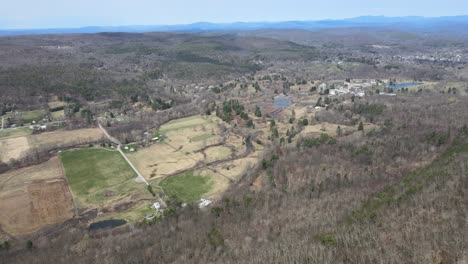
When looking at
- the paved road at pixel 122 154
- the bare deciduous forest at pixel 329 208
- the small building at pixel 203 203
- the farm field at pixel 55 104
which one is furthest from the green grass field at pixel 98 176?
the farm field at pixel 55 104

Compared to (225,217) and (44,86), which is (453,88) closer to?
(225,217)

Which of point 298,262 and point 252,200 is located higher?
point 298,262

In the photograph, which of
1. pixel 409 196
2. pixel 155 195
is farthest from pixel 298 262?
pixel 155 195

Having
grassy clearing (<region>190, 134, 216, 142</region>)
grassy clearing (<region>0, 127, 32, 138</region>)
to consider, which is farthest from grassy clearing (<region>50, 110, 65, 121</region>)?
grassy clearing (<region>190, 134, 216, 142</region>)

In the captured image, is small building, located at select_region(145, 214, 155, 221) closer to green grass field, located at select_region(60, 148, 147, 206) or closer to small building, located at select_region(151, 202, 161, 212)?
small building, located at select_region(151, 202, 161, 212)

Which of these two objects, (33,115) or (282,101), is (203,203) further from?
(282,101)

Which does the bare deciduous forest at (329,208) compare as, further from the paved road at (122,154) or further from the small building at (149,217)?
the small building at (149,217)
